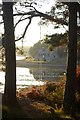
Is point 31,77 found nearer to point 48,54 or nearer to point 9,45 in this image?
point 9,45

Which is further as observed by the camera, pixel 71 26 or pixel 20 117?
pixel 71 26

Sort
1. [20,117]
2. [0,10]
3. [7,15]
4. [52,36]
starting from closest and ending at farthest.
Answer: [20,117] → [7,15] → [0,10] → [52,36]

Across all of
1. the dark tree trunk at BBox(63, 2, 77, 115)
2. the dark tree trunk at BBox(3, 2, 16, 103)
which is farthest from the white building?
the dark tree trunk at BBox(3, 2, 16, 103)

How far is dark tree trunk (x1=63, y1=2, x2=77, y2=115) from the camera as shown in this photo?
43.9ft

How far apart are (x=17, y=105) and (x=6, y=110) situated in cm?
121

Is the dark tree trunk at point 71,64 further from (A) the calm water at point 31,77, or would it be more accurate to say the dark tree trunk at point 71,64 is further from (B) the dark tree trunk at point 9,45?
(A) the calm water at point 31,77

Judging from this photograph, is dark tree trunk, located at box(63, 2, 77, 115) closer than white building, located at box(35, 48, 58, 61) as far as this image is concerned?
Yes

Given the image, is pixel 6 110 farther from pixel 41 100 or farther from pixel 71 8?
pixel 41 100

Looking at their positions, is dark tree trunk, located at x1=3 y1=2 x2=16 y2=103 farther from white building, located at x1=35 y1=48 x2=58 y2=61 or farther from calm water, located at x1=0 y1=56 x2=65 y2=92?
white building, located at x1=35 y1=48 x2=58 y2=61

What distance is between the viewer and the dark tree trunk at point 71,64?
43.9 feet

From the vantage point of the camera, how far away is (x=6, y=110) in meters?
12.2

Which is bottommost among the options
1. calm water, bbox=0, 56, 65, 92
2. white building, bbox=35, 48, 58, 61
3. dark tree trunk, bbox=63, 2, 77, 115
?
white building, bbox=35, 48, 58, 61

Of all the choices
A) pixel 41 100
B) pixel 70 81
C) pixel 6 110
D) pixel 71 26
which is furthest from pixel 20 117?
pixel 41 100

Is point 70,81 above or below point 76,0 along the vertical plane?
below
